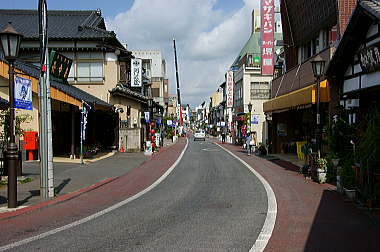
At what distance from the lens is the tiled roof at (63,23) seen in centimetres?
3119

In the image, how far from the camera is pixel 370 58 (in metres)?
13.6

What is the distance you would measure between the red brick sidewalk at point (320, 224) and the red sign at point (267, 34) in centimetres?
2076

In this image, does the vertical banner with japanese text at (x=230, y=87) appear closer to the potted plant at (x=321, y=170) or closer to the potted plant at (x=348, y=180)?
the potted plant at (x=321, y=170)

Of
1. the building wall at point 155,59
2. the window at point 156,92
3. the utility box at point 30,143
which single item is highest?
the building wall at point 155,59

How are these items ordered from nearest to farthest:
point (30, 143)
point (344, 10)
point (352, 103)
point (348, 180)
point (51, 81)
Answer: point (348, 180), point (352, 103), point (344, 10), point (30, 143), point (51, 81)

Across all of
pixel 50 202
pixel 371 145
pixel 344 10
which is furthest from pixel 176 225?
pixel 344 10

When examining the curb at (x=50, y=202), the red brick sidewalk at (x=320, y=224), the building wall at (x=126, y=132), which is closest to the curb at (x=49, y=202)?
the curb at (x=50, y=202)

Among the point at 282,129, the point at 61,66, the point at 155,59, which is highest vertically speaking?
the point at 155,59

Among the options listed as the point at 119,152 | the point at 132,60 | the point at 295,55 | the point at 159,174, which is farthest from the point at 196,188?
the point at 132,60

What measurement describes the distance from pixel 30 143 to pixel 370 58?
16.1m

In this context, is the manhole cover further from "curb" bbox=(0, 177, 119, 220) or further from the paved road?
"curb" bbox=(0, 177, 119, 220)

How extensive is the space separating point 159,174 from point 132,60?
18922 millimetres

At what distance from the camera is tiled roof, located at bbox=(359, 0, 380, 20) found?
12.6m

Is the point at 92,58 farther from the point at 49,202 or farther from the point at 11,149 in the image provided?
the point at 11,149
